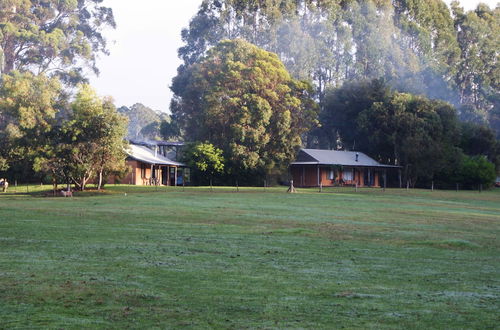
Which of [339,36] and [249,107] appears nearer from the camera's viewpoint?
[249,107]

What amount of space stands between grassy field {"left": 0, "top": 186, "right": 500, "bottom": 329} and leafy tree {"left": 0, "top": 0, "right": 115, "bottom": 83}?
6465 centimetres

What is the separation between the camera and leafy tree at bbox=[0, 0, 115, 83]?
77.9 meters

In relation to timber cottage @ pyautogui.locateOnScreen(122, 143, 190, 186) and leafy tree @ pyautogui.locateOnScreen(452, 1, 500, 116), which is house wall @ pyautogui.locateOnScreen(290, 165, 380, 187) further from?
leafy tree @ pyautogui.locateOnScreen(452, 1, 500, 116)

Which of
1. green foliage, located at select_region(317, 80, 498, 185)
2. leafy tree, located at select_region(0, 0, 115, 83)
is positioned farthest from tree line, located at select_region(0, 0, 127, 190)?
green foliage, located at select_region(317, 80, 498, 185)

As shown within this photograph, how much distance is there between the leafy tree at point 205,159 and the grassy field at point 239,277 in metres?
38.3

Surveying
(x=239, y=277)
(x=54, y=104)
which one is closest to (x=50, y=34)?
(x=54, y=104)

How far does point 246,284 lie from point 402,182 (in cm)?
6552

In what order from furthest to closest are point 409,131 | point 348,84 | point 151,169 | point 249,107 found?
point 348,84 → point 409,131 → point 249,107 → point 151,169

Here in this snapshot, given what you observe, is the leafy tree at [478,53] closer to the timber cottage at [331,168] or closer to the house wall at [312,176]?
the timber cottage at [331,168]

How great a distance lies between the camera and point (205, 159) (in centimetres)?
5828

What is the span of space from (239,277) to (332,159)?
59.0m

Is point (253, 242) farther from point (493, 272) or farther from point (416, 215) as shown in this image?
point (416, 215)

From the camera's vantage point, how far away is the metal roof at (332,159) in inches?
2616

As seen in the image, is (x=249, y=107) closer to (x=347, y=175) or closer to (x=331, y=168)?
(x=331, y=168)
